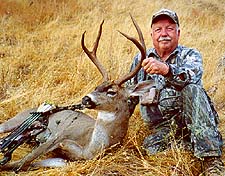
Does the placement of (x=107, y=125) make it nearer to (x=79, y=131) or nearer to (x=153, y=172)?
(x=79, y=131)

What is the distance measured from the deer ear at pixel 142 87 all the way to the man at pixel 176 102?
47mm

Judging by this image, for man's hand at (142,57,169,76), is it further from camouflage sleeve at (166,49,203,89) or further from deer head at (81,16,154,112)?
deer head at (81,16,154,112)

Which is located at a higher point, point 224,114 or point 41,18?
point 41,18

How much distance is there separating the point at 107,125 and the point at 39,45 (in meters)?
4.33

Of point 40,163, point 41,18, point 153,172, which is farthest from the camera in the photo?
point 41,18

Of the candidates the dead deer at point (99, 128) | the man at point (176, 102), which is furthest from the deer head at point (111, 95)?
the man at point (176, 102)

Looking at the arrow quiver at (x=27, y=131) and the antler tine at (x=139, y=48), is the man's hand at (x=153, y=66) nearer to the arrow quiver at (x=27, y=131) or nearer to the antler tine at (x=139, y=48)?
the antler tine at (x=139, y=48)

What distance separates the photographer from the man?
4109 millimetres

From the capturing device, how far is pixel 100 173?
4164mm

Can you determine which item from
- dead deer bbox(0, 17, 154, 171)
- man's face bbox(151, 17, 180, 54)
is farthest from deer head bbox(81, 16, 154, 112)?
man's face bbox(151, 17, 180, 54)

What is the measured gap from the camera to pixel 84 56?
782 centimetres

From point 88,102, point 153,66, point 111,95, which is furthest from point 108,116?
point 153,66

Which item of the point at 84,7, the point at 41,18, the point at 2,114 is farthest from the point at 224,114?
the point at 84,7

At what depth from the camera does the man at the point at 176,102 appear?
13.5ft
